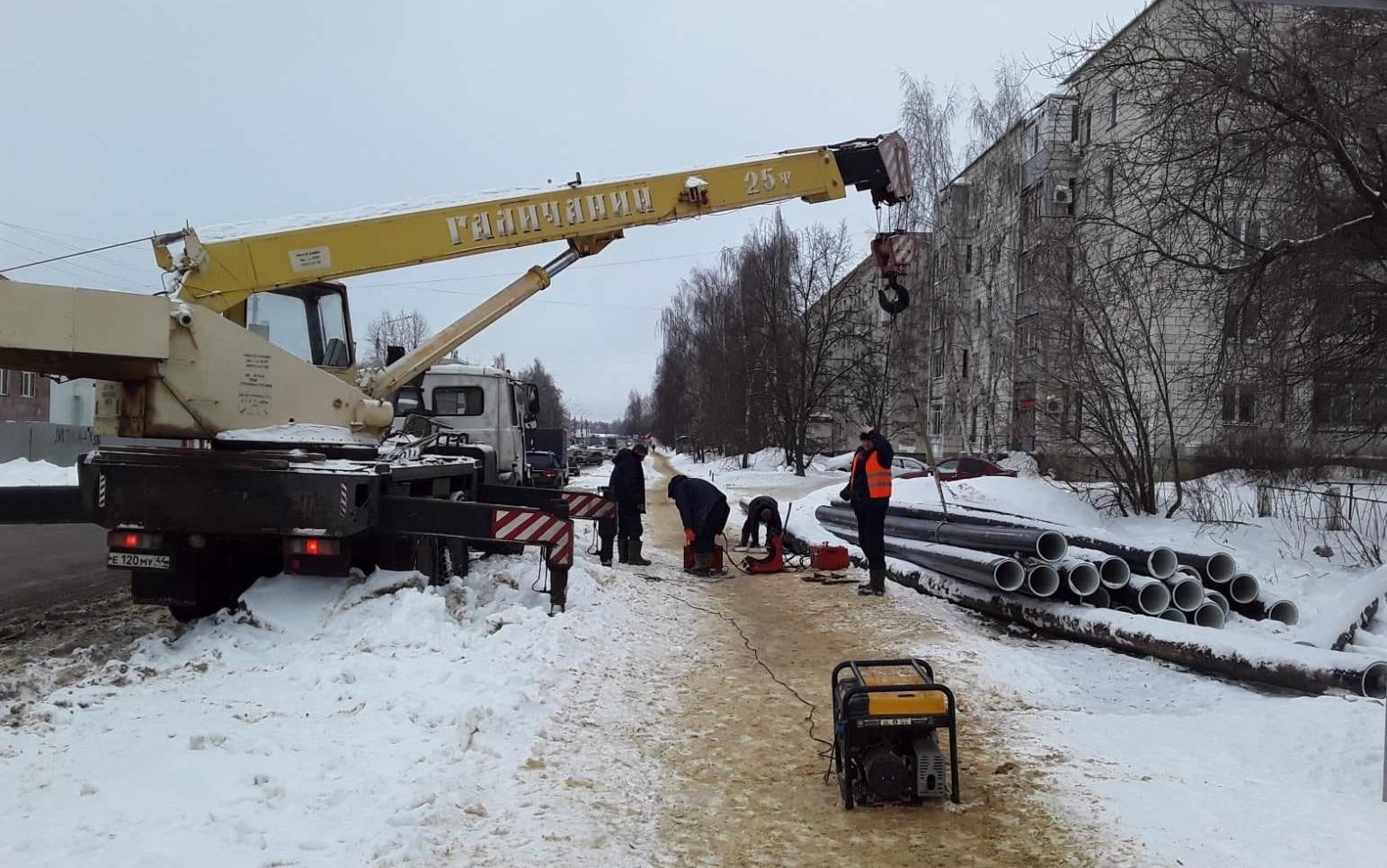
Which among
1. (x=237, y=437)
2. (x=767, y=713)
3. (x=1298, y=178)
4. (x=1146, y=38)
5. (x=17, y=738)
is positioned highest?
(x=1146, y=38)

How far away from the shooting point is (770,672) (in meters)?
7.40

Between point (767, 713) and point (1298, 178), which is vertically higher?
point (1298, 178)

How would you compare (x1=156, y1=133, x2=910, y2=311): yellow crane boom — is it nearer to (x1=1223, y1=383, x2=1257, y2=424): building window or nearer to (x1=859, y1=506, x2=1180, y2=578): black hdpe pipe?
(x1=859, y1=506, x2=1180, y2=578): black hdpe pipe

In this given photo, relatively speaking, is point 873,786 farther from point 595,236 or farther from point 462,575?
point 595,236

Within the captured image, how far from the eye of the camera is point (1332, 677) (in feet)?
21.1

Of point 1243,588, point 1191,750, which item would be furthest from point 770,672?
point 1243,588

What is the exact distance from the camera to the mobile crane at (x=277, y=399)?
665 cm

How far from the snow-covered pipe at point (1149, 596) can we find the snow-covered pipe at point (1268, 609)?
3.73ft

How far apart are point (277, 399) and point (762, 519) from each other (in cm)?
798

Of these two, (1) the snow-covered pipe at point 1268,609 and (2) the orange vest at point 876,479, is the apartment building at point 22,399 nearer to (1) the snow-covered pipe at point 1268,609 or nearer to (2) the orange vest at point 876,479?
(2) the orange vest at point 876,479

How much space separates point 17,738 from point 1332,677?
802 cm

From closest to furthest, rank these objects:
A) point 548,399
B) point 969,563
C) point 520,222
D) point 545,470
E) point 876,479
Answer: point 520,222, point 969,563, point 876,479, point 545,470, point 548,399

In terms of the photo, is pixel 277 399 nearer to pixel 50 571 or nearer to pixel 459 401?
pixel 50 571

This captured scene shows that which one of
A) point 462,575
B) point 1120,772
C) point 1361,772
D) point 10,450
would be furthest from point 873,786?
point 10,450
